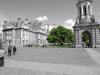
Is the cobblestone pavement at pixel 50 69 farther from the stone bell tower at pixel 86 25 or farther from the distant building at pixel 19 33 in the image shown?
the distant building at pixel 19 33

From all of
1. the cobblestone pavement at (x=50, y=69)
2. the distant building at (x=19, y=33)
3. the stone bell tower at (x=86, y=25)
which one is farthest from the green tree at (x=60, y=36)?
the cobblestone pavement at (x=50, y=69)

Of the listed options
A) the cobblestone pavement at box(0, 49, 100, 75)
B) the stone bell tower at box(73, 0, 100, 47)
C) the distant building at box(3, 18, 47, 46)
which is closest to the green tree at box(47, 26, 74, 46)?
the distant building at box(3, 18, 47, 46)

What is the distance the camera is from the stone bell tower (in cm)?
3472

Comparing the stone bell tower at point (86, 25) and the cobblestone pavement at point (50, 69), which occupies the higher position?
the stone bell tower at point (86, 25)

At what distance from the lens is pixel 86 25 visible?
3581 centimetres

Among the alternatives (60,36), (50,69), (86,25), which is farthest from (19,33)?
(50,69)

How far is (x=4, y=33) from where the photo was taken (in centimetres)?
7369

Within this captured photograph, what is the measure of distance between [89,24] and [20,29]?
41.5m

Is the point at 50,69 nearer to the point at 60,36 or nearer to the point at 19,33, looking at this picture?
the point at 60,36

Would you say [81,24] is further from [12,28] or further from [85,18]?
[12,28]

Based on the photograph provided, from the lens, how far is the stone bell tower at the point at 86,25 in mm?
34725

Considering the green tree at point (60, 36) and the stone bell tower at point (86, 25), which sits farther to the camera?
the green tree at point (60, 36)

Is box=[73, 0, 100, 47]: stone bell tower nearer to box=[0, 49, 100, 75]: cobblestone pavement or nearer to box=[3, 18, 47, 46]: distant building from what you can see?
box=[0, 49, 100, 75]: cobblestone pavement

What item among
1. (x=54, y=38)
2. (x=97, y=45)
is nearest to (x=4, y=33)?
(x=54, y=38)
